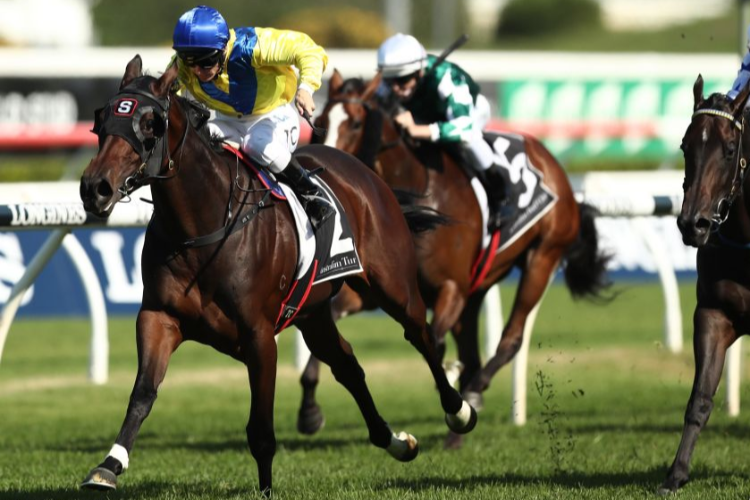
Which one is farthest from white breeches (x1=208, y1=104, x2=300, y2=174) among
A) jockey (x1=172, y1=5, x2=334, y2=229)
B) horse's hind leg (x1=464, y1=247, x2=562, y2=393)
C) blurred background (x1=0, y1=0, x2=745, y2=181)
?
blurred background (x1=0, y1=0, x2=745, y2=181)

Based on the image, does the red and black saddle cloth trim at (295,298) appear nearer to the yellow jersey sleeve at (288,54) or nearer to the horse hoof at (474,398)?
the yellow jersey sleeve at (288,54)

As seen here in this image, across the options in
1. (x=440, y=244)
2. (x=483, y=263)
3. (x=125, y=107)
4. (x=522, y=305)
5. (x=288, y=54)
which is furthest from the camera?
(x=522, y=305)

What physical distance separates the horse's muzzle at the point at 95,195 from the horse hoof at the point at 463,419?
2347mm

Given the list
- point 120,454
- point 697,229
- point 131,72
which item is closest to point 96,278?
point 131,72

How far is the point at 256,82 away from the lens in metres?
5.61

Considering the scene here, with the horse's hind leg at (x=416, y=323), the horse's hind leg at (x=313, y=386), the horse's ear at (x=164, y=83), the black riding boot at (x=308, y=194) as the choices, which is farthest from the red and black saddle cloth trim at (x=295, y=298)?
the horse's hind leg at (x=313, y=386)

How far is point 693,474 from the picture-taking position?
19.8 ft

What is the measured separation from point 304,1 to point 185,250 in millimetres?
33611

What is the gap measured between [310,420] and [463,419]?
1.28 meters

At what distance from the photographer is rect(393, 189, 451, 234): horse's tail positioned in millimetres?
7203

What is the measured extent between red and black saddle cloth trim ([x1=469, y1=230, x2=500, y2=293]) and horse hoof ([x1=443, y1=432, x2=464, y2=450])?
0.95 m

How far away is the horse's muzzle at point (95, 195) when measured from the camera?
14.9ft

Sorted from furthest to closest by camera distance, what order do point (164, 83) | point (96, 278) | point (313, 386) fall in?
point (96, 278) → point (313, 386) → point (164, 83)

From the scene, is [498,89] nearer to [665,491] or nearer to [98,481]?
[665,491]
